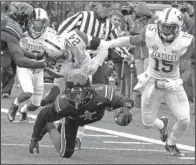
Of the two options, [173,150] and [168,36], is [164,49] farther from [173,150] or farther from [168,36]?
[173,150]

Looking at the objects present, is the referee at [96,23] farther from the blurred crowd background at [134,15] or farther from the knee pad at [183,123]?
the knee pad at [183,123]

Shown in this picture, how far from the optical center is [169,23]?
39.4 ft

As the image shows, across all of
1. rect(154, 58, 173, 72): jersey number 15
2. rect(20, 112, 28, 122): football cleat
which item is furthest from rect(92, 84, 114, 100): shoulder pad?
rect(20, 112, 28, 122): football cleat

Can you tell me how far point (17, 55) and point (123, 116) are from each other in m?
1.73

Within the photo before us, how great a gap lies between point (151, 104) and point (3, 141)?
2.38m

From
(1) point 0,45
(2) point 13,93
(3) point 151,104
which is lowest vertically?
(2) point 13,93

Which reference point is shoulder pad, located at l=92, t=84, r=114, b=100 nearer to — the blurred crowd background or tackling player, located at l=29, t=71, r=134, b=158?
tackling player, located at l=29, t=71, r=134, b=158

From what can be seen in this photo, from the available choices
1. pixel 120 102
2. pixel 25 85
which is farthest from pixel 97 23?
pixel 120 102

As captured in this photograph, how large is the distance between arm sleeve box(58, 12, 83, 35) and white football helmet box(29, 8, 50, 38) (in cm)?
23

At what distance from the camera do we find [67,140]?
454 inches

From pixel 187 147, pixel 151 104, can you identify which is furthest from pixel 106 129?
pixel 151 104

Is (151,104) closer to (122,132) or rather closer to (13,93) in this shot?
(122,132)

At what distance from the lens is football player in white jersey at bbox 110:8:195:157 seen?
1220cm

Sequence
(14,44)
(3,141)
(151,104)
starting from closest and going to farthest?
(14,44) → (151,104) → (3,141)
